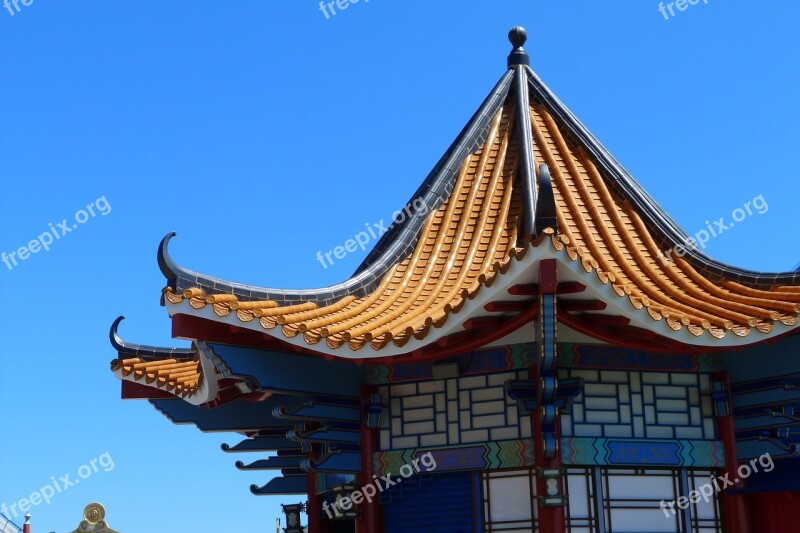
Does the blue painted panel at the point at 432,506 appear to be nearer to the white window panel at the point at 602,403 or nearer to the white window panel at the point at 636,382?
the white window panel at the point at 602,403

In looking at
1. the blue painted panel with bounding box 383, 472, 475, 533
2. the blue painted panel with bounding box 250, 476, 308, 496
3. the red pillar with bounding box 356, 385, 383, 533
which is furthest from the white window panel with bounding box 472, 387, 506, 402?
the blue painted panel with bounding box 250, 476, 308, 496

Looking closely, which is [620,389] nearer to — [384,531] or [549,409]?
[549,409]

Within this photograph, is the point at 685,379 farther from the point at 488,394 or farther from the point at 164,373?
the point at 164,373

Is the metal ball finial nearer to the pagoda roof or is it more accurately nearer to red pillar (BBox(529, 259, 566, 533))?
the pagoda roof

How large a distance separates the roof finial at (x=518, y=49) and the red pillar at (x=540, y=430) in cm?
514

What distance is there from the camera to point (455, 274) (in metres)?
13.3

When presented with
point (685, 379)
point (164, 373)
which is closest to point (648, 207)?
point (685, 379)

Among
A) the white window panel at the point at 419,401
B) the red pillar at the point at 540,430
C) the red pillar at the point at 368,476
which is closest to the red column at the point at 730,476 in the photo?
the red pillar at the point at 540,430

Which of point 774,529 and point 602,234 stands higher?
point 602,234

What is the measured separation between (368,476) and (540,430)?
1.94 meters

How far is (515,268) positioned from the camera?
10.6 m

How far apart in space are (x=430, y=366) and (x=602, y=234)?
263cm

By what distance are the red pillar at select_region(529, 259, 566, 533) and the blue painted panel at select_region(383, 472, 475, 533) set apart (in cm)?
87

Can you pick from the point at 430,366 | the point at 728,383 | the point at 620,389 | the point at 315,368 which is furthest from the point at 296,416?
the point at 728,383
